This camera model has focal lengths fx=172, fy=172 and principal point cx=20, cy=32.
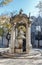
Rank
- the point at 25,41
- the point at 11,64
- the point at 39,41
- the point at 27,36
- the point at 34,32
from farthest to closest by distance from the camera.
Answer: the point at 34,32
the point at 39,41
the point at 25,41
the point at 27,36
the point at 11,64

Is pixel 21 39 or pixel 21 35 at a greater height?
pixel 21 35

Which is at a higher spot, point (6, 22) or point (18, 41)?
point (6, 22)

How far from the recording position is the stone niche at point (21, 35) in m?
15.4

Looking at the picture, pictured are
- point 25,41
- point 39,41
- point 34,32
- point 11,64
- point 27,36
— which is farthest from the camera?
point 34,32

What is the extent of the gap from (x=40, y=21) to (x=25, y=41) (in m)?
23.1

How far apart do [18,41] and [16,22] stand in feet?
5.92

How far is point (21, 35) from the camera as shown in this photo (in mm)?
16188

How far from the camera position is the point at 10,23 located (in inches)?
627

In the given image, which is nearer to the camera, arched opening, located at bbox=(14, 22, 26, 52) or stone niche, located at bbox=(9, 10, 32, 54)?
stone niche, located at bbox=(9, 10, 32, 54)

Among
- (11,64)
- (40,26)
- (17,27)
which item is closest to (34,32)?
(40,26)

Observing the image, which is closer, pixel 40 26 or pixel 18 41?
pixel 18 41

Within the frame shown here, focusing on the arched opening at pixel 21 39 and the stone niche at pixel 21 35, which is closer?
the stone niche at pixel 21 35

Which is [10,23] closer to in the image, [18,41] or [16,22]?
[16,22]

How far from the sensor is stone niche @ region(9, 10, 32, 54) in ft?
50.7
